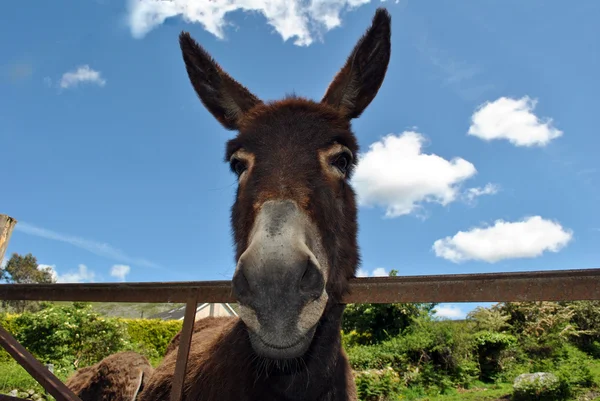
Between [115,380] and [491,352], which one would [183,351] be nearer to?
[115,380]

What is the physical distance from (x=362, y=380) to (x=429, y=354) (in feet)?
18.5

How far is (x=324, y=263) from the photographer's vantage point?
2285 mm

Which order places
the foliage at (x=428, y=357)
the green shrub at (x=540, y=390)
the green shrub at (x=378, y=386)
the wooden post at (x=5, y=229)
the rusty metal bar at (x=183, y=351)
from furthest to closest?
the foliage at (x=428, y=357), the green shrub at (x=378, y=386), the green shrub at (x=540, y=390), the wooden post at (x=5, y=229), the rusty metal bar at (x=183, y=351)

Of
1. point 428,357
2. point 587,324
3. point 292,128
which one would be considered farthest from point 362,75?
point 587,324

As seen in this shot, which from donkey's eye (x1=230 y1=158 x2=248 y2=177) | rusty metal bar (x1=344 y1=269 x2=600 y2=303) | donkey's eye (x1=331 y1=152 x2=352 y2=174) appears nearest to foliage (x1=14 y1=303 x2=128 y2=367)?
donkey's eye (x1=230 y1=158 x2=248 y2=177)

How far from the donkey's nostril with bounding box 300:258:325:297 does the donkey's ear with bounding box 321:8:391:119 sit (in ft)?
6.92

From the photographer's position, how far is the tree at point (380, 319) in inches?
886

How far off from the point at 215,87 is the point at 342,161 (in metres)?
1.73

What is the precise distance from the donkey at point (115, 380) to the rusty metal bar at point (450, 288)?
7.31 ft

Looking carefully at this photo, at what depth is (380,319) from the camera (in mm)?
23609

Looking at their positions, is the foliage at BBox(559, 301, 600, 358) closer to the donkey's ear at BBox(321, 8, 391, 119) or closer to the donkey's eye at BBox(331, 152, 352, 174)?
the donkey's ear at BBox(321, 8, 391, 119)

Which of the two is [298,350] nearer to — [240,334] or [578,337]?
[240,334]

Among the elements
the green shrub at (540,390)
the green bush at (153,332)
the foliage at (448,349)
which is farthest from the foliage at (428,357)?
the green bush at (153,332)

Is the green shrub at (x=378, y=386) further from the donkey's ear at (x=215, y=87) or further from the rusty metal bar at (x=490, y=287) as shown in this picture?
the rusty metal bar at (x=490, y=287)
